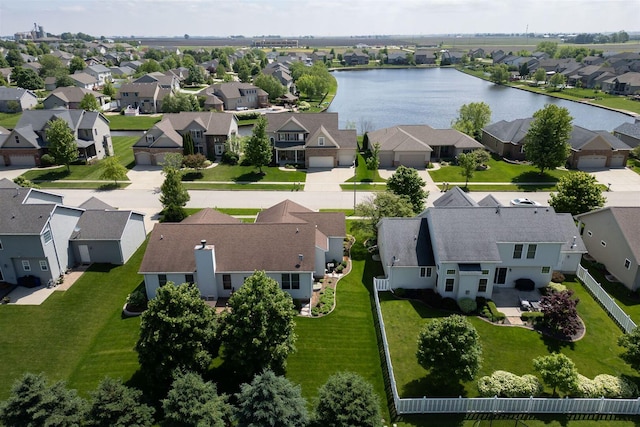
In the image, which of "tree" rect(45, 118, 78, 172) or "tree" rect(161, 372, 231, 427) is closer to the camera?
"tree" rect(161, 372, 231, 427)

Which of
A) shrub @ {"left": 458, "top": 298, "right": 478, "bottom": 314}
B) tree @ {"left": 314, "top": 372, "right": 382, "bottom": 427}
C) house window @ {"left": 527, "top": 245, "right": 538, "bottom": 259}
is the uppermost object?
house window @ {"left": 527, "top": 245, "right": 538, "bottom": 259}

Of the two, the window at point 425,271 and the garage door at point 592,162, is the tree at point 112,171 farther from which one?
the garage door at point 592,162

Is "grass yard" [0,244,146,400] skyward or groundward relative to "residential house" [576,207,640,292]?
groundward

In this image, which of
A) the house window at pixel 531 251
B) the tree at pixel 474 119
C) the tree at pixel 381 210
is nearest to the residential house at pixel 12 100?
the tree at pixel 474 119

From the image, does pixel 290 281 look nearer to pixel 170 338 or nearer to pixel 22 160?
pixel 170 338

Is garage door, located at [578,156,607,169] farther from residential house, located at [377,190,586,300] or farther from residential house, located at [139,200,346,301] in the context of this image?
residential house, located at [139,200,346,301]

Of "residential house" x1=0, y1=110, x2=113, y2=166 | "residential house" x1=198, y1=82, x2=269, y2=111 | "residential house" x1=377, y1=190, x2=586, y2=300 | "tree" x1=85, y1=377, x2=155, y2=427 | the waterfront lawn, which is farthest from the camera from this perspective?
"residential house" x1=198, y1=82, x2=269, y2=111

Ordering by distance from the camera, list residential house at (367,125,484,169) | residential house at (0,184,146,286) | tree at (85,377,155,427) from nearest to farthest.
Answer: tree at (85,377,155,427) → residential house at (0,184,146,286) → residential house at (367,125,484,169)

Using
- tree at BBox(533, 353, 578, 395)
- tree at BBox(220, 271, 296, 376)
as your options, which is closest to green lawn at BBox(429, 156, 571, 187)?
tree at BBox(533, 353, 578, 395)

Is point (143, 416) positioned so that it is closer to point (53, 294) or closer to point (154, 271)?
point (154, 271)
